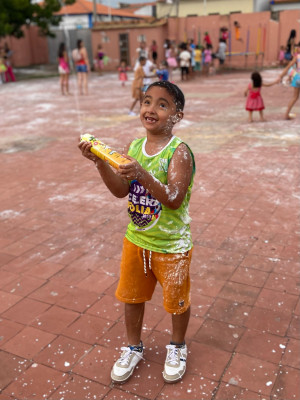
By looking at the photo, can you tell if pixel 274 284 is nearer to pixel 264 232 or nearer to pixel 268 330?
pixel 268 330

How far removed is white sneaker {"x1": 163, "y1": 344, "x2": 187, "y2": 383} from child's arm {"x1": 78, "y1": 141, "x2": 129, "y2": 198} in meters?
1.01

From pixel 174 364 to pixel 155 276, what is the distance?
54cm

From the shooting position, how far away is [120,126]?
9531 millimetres

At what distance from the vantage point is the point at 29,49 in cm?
3070

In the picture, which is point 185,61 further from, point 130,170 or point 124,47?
point 130,170

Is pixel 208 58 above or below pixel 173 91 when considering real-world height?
below

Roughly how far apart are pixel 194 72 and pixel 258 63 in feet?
14.2

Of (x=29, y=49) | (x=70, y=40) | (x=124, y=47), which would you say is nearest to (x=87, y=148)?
(x=124, y=47)

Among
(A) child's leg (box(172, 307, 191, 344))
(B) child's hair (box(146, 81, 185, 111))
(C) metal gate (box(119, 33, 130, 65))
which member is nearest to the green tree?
(C) metal gate (box(119, 33, 130, 65))

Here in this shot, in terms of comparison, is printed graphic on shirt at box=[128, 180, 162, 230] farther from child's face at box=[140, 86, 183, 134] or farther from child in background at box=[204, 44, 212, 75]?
child in background at box=[204, 44, 212, 75]

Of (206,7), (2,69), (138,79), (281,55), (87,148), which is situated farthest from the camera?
(206,7)

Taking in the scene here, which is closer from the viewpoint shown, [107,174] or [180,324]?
[107,174]

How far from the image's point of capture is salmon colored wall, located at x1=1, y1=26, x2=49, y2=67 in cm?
2962

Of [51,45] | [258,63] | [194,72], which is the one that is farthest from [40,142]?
[51,45]
